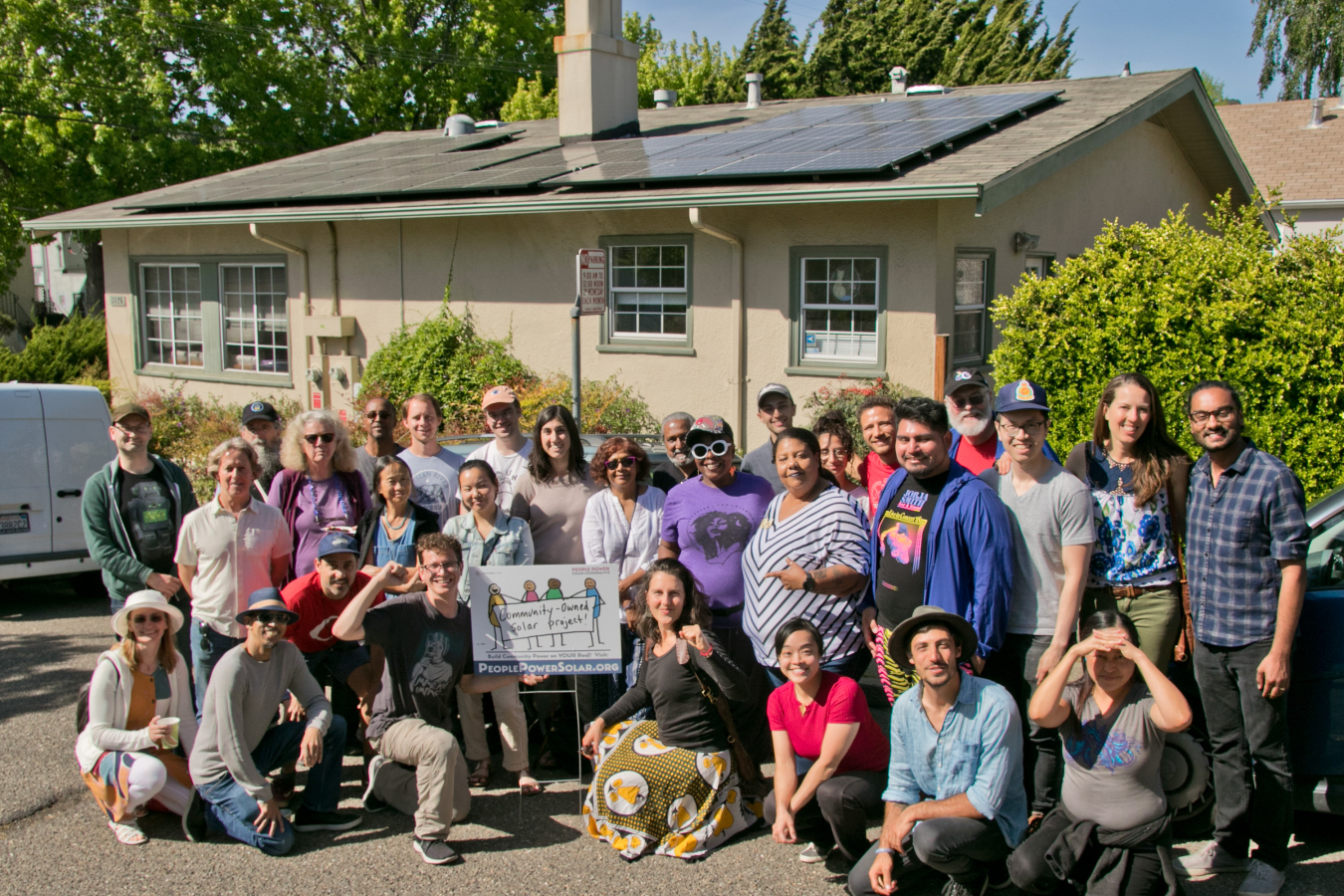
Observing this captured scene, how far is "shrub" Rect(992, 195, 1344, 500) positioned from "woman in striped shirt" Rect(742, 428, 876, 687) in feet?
12.3

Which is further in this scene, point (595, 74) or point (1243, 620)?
point (595, 74)

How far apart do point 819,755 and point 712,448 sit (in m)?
1.49

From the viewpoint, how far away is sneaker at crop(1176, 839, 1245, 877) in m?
4.07

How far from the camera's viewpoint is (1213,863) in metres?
4.08

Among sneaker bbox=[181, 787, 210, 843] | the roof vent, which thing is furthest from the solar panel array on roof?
sneaker bbox=[181, 787, 210, 843]

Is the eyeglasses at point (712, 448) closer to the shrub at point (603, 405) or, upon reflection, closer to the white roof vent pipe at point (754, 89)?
the shrub at point (603, 405)

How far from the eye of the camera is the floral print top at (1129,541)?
4156 mm

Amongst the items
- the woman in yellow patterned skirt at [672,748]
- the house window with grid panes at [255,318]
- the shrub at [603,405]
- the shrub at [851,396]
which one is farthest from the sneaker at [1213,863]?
the house window with grid panes at [255,318]

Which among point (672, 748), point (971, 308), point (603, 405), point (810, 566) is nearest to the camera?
point (810, 566)

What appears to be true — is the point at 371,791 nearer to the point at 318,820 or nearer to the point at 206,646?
the point at 318,820

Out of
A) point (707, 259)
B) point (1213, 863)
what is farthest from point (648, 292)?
point (1213, 863)

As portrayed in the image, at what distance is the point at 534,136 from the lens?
16.4 meters

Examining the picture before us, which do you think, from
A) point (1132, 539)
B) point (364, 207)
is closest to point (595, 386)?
point (364, 207)

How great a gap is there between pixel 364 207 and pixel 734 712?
10114mm
